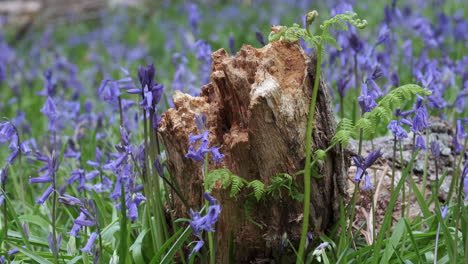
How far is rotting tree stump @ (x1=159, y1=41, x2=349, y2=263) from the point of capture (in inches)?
96.8

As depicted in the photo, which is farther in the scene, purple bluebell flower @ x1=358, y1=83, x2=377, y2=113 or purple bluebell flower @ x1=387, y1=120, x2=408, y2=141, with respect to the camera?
purple bluebell flower @ x1=387, y1=120, x2=408, y2=141

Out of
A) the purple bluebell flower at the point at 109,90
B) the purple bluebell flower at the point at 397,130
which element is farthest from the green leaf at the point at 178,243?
the purple bluebell flower at the point at 109,90

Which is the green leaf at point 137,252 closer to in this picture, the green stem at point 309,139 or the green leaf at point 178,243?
the green leaf at point 178,243

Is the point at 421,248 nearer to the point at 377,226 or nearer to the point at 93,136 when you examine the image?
the point at 377,226

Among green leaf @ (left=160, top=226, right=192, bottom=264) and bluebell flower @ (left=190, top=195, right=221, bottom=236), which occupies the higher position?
bluebell flower @ (left=190, top=195, right=221, bottom=236)

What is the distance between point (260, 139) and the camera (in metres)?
2.48

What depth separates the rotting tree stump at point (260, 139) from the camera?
8.07 ft

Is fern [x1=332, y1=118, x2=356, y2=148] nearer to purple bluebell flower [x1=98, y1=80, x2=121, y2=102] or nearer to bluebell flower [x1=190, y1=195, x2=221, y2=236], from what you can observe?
bluebell flower [x1=190, y1=195, x2=221, y2=236]

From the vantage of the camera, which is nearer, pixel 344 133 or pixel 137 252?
pixel 344 133

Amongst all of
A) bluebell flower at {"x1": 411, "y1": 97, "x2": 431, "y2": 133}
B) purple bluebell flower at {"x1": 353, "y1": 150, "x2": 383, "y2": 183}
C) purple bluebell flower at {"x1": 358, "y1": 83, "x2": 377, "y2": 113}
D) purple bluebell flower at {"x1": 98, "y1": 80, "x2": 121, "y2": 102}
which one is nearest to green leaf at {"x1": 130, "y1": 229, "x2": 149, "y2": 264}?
purple bluebell flower at {"x1": 98, "y1": 80, "x2": 121, "y2": 102}

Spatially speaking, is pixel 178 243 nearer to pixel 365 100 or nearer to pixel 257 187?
pixel 257 187

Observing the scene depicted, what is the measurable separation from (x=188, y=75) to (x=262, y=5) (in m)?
5.81

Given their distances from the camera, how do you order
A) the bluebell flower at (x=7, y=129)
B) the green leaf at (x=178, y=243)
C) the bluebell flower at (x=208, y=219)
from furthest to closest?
1. the bluebell flower at (x=7, y=129)
2. the green leaf at (x=178, y=243)
3. the bluebell flower at (x=208, y=219)

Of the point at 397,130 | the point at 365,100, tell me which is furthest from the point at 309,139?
the point at 397,130
